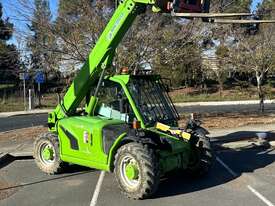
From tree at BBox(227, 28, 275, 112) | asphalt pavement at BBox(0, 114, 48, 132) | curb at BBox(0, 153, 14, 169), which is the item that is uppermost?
tree at BBox(227, 28, 275, 112)

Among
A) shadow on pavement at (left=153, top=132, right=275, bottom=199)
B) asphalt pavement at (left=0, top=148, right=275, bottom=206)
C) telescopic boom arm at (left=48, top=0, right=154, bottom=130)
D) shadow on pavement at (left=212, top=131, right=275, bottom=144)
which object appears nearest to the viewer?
asphalt pavement at (left=0, top=148, right=275, bottom=206)

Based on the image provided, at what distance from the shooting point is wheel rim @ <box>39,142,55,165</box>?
37.6ft

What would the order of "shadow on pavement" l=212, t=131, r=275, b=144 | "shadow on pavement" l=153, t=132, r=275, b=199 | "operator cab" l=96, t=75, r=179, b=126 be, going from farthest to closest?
"shadow on pavement" l=212, t=131, r=275, b=144, "operator cab" l=96, t=75, r=179, b=126, "shadow on pavement" l=153, t=132, r=275, b=199

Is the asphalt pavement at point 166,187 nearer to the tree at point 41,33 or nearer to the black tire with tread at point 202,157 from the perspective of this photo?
the black tire with tread at point 202,157

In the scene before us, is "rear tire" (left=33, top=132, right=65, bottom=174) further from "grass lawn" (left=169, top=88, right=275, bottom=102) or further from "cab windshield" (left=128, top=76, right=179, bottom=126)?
"grass lawn" (left=169, top=88, right=275, bottom=102)

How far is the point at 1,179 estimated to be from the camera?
36.1ft

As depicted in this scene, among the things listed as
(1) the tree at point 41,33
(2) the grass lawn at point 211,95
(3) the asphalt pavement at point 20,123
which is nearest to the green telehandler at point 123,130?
(1) the tree at point 41,33

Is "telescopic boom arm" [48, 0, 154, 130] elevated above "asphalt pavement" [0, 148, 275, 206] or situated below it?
above

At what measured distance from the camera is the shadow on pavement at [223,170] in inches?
381

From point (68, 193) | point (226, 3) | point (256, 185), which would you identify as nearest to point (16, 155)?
point (68, 193)

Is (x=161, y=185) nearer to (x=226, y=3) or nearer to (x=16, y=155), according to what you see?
(x=16, y=155)

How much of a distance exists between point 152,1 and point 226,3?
9107 mm

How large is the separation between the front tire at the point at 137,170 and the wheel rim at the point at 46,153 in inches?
101

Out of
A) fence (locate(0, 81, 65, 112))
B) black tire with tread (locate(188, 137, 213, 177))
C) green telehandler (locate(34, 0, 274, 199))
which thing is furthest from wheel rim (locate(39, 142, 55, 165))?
fence (locate(0, 81, 65, 112))
